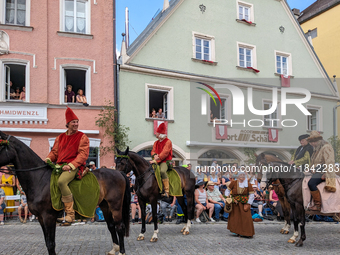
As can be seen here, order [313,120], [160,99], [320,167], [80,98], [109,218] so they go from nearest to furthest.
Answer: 1. [109,218]
2. [320,167]
3. [80,98]
4. [160,99]
5. [313,120]

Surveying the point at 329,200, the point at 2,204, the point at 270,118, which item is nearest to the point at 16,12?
the point at 2,204

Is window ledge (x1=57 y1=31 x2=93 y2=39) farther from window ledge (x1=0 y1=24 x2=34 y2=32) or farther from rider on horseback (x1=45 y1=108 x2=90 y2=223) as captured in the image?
rider on horseback (x1=45 y1=108 x2=90 y2=223)

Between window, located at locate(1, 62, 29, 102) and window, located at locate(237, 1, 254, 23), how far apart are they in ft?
39.7

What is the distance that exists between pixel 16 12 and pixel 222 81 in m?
10.4

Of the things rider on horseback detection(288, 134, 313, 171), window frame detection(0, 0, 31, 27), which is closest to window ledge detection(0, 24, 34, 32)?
window frame detection(0, 0, 31, 27)

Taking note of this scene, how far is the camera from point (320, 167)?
8023 mm

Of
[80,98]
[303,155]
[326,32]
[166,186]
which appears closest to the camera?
[303,155]

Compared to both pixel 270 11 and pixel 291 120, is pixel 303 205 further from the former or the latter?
pixel 270 11

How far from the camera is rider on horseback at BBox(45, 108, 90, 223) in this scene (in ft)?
19.1

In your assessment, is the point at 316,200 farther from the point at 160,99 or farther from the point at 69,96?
the point at 160,99

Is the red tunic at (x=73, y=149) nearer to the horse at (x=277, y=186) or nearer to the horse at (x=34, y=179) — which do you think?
the horse at (x=34, y=179)

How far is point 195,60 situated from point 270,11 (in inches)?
270

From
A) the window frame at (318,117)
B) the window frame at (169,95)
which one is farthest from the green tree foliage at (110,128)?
the window frame at (318,117)

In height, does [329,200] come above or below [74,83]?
below
